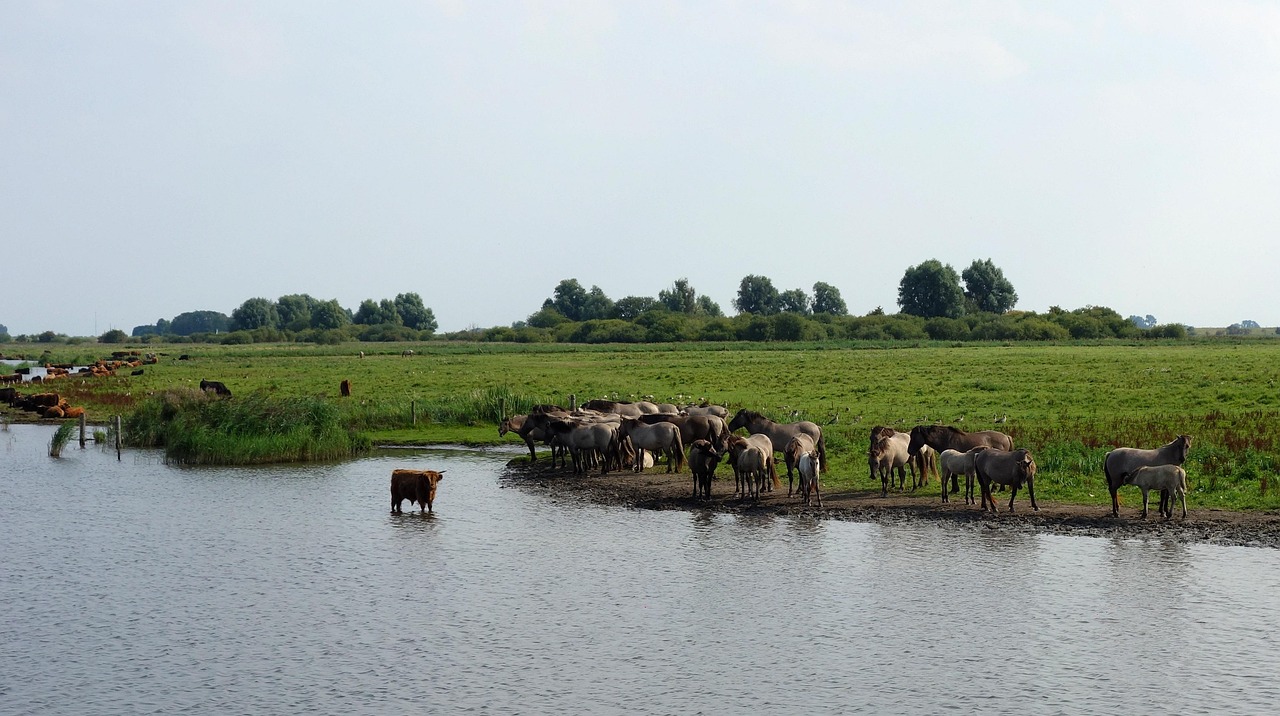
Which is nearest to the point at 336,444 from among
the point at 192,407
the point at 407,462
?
the point at 407,462

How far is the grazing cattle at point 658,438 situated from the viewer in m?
29.4

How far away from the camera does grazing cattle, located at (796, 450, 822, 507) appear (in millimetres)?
24141

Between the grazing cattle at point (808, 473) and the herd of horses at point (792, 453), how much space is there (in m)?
0.02

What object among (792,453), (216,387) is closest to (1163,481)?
(792,453)

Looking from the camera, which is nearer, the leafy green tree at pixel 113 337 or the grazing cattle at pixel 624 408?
the grazing cattle at pixel 624 408

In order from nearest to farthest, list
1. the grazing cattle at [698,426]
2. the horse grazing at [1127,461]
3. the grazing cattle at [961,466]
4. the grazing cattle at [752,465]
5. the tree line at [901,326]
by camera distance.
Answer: the horse grazing at [1127,461]
the grazing cattle at [961,466]
the grazing cattle at [752,465]
the grazing cattle at [698,426]
the tree line at [901,326]

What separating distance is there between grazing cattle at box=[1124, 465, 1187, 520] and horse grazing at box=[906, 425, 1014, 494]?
3697 millimetres

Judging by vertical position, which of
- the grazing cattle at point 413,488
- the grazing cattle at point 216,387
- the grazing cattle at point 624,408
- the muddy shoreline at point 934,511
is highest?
the grazing cattle at point 216,387

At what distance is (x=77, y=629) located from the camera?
16250 millimetres

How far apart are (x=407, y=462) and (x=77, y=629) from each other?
58.0 ft

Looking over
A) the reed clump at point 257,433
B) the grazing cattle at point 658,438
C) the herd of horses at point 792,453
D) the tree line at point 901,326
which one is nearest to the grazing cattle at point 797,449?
the herd of horses at point 792,453

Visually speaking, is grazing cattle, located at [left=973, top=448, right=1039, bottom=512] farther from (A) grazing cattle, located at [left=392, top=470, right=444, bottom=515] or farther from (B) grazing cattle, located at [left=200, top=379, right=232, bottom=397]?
(B) grazing cattle, located at [left=200, top=379, right=232, bottom=397]

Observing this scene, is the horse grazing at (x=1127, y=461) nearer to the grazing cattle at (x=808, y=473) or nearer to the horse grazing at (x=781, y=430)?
the grazing cattle at (x=808, y=473)

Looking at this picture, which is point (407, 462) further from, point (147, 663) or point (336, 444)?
point (147, 663)
